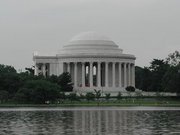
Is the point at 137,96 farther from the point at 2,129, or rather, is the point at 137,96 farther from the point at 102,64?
the point at 2,129

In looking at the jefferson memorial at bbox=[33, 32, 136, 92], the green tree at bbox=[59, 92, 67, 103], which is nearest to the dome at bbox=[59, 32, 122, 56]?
the jefferson memorial at bbox=[33, 32, 136, 92]

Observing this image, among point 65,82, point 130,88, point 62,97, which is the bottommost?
point 62,97

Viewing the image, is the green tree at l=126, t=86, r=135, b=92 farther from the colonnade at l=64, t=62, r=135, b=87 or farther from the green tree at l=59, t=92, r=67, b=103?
the green tree at l=59, t=92, r=67, b=103

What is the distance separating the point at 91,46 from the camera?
18275 cm

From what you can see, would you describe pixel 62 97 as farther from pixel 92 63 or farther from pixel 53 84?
pixel 92 63

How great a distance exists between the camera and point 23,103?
409 ft

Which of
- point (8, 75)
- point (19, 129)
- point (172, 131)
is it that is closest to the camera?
point (172, 131)

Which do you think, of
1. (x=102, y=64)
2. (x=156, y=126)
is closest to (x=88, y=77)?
(x=102, y=64)

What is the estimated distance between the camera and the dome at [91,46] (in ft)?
593

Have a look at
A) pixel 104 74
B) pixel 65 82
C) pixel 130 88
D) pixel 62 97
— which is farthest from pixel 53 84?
pixel 104 74

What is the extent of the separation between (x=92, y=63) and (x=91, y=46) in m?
6.01

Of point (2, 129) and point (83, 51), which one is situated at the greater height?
point (83, 51)

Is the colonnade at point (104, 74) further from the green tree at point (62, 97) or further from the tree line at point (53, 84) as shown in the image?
the green tree at point (62, 97)

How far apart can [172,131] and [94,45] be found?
137269mm
